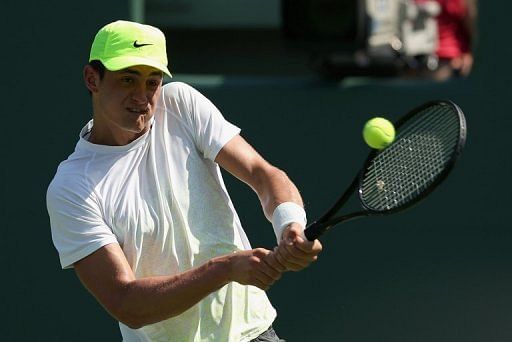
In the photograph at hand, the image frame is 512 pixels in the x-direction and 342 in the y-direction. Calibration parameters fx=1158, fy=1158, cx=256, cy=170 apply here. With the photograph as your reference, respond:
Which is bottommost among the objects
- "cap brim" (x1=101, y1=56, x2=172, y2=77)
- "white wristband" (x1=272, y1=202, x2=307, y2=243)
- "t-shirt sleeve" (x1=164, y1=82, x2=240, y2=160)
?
"white wristband" (x1=272, y1=202, x2=307, y2=243)

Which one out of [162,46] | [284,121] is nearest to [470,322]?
[284,121]

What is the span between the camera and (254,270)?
307 cm

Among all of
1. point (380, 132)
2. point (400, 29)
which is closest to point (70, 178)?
point (380, 132)

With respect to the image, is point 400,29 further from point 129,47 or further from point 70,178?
point 70,178

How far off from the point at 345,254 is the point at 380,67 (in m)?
0.89

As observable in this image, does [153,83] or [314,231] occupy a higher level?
[153,83]

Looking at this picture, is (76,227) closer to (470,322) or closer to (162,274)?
(162,274)

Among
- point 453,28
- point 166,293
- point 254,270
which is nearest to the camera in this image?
point 254,270

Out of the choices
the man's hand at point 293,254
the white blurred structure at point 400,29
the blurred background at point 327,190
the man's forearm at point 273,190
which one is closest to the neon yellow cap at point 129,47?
the man's forearm at point 273,190

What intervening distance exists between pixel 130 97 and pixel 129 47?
0.14 metres

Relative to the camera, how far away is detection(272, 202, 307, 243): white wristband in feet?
10.6

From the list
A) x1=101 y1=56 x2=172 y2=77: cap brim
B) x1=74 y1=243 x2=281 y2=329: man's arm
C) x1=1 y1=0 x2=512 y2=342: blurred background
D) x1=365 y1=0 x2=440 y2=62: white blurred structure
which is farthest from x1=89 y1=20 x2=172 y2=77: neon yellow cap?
x1=365 y1=0 x2=440 y2=62: white blurred structure

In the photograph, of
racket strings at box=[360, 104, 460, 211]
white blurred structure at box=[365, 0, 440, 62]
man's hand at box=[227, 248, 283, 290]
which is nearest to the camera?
man's hand at box=[227, 248, 283, 290]

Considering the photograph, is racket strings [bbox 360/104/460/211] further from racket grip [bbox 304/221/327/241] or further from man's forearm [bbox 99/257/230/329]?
man's forearm [bbox 99/257/230/329]
